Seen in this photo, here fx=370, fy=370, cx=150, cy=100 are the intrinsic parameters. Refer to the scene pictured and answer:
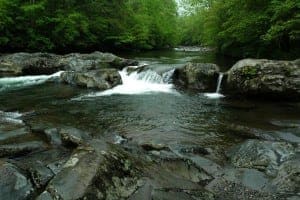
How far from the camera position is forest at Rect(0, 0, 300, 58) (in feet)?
67.1

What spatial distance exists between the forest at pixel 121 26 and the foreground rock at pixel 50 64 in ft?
16.9

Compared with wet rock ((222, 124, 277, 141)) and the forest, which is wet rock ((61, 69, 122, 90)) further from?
the forest

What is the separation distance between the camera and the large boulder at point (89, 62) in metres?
21.6

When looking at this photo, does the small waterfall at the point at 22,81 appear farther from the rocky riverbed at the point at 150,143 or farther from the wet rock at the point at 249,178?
the wet rock at the point at 249,178

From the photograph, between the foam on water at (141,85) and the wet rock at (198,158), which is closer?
the wet rock at (198,158)

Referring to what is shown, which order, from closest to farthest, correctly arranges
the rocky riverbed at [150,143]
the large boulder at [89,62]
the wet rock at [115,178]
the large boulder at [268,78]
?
the wet rock at [115,178], the rocky riverbed at [150,143], the large boulder at [268,78], the large boulder at [89,62]

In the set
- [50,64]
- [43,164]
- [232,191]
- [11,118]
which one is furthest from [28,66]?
[232,191]

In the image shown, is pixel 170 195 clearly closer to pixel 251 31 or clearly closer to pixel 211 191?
pixel 211 191

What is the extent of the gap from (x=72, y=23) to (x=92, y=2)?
5.23 metres

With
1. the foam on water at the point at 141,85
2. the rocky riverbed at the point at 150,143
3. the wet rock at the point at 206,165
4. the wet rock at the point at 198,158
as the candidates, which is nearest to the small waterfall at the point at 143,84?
the foam on water at the point at 141,85

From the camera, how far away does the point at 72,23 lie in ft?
97.0

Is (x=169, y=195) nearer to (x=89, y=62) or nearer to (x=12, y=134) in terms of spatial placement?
(x=12, y=134)

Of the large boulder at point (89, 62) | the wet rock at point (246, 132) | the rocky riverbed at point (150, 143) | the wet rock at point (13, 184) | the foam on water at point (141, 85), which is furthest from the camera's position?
the large boulder at point (89, 62)

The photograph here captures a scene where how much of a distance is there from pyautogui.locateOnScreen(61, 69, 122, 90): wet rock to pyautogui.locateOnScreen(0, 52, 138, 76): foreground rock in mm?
2983
